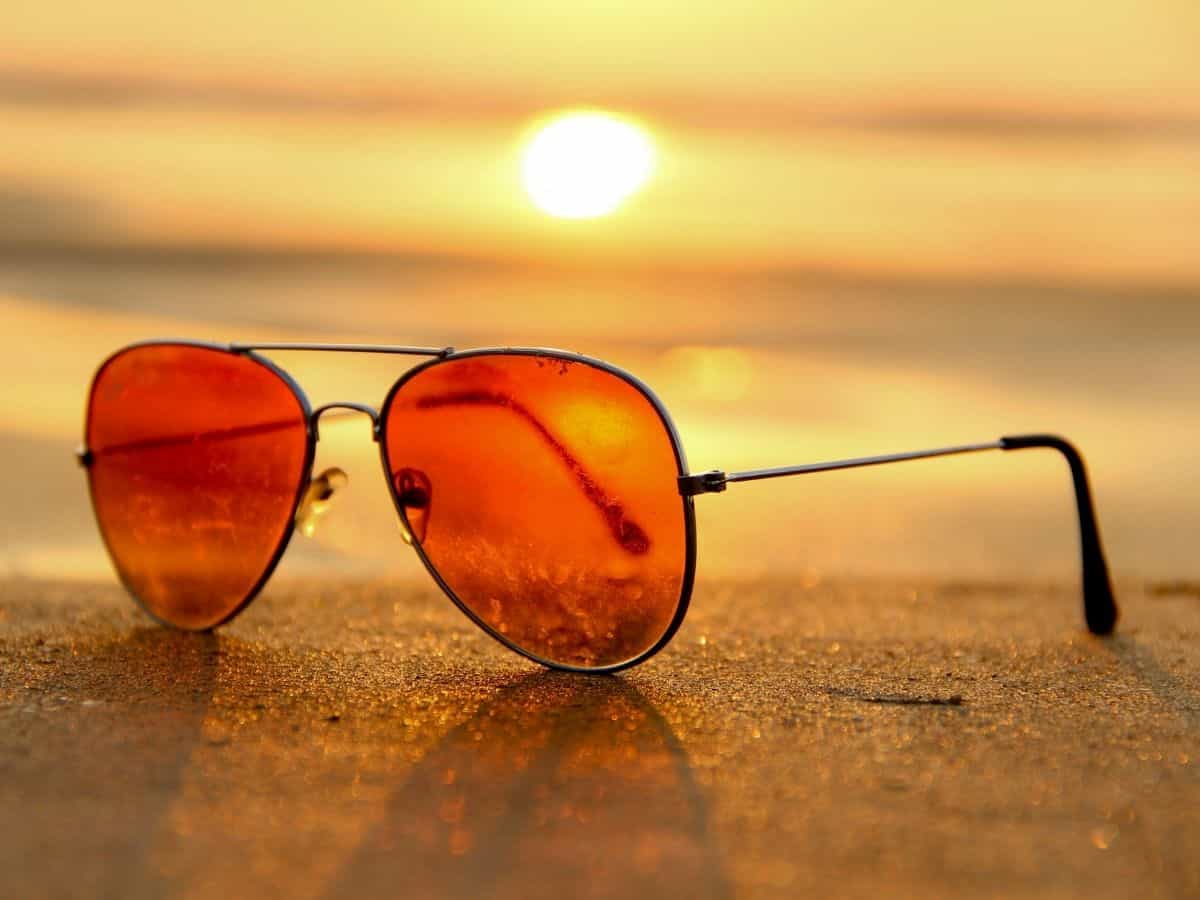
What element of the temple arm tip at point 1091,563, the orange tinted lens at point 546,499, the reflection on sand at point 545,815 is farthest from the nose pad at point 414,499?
the temple arm tip at point 1091,563

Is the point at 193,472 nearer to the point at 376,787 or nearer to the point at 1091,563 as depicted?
the point at 376,787

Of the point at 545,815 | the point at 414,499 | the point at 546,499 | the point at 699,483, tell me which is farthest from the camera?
the point at 414,499

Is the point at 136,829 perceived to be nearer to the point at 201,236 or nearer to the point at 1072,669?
the point at 1072,669

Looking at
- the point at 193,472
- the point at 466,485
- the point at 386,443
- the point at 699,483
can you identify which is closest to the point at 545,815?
the point at 699,483

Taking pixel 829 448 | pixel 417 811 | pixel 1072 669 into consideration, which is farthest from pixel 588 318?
pixel 417 811

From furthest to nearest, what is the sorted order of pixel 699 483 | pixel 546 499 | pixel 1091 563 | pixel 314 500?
pixel 1091 563
pixel 314 500
pixel 546 499
pixel 699 483

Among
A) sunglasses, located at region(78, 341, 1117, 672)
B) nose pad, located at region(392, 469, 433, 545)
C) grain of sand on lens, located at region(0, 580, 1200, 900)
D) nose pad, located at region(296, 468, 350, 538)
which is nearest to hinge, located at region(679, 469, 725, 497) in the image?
sunglasses, located at region(78, 341, 1117, 672)
